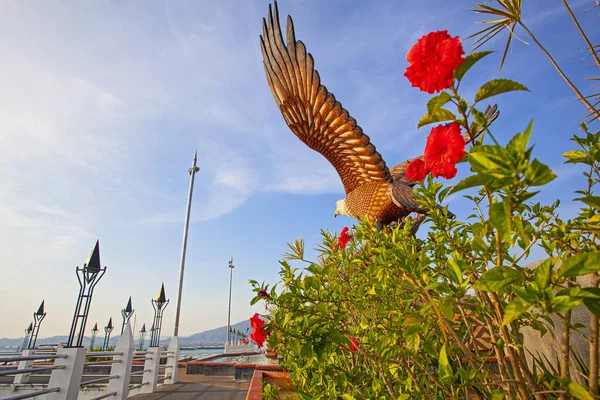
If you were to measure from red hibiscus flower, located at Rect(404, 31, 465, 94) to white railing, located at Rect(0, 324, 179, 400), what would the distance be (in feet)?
10.8

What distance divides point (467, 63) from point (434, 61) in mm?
94

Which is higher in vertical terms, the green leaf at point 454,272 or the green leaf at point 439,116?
the green leaf at point 439,116

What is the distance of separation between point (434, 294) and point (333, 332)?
0.57 metres

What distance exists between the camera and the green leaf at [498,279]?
0.76 m

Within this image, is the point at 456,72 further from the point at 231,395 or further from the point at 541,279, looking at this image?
the point at 231,395

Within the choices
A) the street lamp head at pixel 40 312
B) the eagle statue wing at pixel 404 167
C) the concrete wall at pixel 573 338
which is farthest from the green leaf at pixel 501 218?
the street lamp head at pixel 40 312

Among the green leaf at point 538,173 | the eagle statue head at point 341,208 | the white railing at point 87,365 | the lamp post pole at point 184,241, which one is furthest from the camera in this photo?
the lamp post pole at point 184,241

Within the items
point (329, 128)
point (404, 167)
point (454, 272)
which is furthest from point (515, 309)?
point (404, 167)

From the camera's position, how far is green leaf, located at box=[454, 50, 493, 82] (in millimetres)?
851

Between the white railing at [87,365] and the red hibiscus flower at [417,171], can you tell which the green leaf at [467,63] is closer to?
the red hibiscus flower at [417,171]

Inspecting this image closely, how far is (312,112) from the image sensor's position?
5.28m

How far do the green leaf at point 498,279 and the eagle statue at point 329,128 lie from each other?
4.54 meters

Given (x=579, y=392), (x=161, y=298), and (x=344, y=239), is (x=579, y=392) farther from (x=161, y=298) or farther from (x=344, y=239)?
(x=161, y=298)

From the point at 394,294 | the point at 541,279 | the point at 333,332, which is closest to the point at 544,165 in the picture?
the point at 541,279
